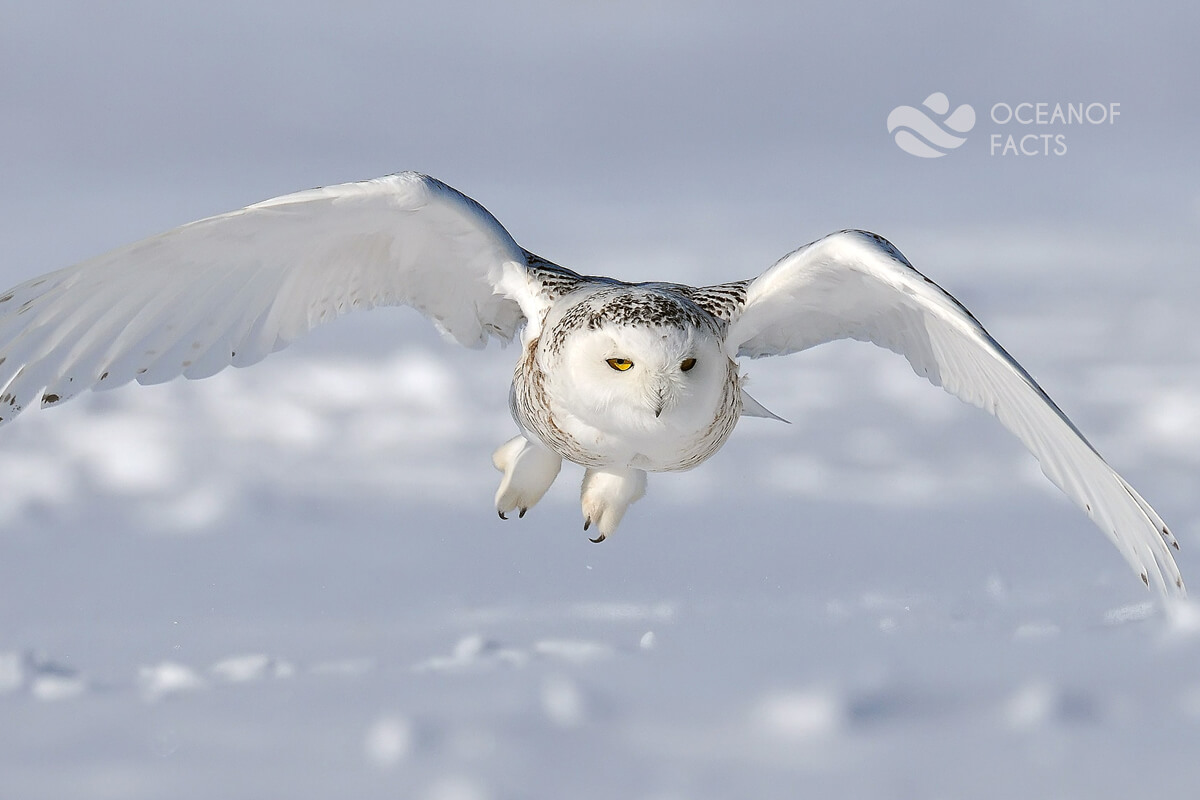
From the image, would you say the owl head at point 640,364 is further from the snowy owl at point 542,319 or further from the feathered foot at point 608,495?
the feathered foot at point 608,495

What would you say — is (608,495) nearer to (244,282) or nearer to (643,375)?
(643,375)

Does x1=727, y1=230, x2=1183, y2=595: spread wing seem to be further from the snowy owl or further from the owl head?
the owl head

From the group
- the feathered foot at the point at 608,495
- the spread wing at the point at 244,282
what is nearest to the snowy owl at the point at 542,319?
the spread wing at the point at 244,282

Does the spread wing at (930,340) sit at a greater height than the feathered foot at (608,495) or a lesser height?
greater

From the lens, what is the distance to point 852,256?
4855mm

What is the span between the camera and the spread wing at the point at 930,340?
4.59 metres

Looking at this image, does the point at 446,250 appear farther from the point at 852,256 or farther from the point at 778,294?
the point at 852,256

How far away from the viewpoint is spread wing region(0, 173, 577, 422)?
500cm

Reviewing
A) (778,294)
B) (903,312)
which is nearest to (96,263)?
(778,294)

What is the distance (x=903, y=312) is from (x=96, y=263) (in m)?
3.47

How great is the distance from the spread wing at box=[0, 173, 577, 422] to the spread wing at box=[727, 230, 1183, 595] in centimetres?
104

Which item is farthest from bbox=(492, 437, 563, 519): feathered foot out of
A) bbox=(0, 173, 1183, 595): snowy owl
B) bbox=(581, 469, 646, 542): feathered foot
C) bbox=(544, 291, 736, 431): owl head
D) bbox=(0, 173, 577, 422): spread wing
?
bbox=(544, 291, 736, 431): owl head

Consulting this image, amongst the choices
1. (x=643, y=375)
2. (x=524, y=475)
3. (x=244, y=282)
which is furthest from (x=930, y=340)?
(x=244, y=282)

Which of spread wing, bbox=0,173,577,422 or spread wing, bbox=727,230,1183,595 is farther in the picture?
spread wing, bbox=0,173,577,422
